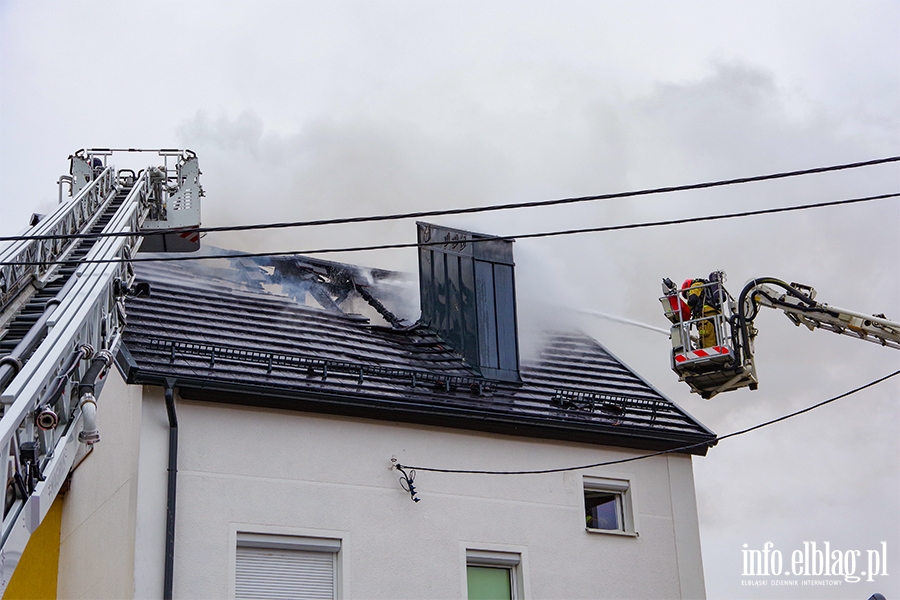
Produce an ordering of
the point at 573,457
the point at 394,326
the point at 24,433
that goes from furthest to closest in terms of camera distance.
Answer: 1. the point at 394,326
2. the point at 573,457
3. the point at 24,433

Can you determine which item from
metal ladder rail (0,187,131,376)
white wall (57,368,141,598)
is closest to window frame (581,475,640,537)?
white wall (57,368,141,598)

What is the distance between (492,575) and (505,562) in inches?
8.0

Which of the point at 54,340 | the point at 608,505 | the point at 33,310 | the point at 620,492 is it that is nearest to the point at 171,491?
the point at 33,310

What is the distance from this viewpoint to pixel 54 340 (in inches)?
338

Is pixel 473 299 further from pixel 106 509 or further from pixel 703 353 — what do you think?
pixel 106 509

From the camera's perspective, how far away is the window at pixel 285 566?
39.3ft

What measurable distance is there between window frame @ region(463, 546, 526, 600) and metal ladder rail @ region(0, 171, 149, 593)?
15.6 ft

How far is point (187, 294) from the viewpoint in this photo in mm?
14938

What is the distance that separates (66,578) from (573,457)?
5936mm

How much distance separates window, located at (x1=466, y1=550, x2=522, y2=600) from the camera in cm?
1316

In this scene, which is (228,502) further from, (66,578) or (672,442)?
Answer: (672,442)

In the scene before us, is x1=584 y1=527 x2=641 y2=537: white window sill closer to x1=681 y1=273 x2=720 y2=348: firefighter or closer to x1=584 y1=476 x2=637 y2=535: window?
x1=584 y1=476 x2=637 y2=535: window

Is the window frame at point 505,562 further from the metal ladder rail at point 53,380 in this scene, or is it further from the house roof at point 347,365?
the metal ladder rail at point 53,380

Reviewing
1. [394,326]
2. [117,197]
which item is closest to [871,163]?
[394,326]
